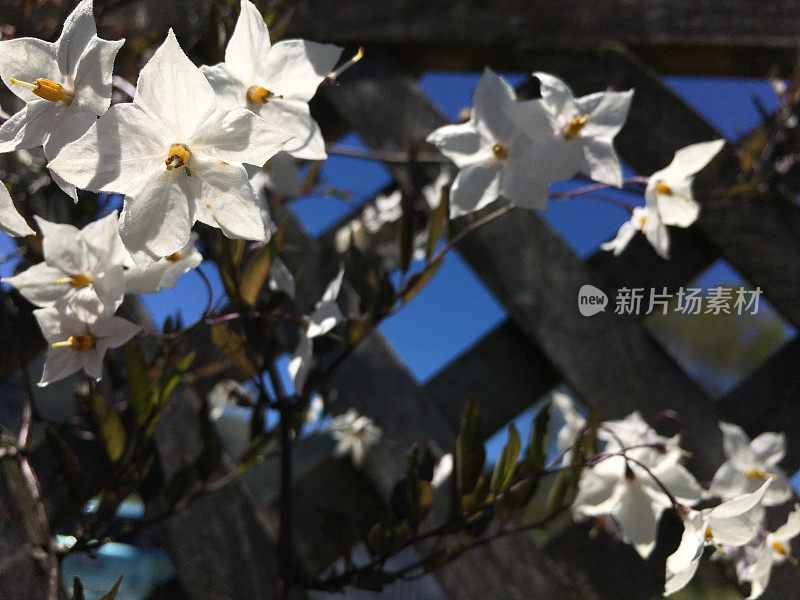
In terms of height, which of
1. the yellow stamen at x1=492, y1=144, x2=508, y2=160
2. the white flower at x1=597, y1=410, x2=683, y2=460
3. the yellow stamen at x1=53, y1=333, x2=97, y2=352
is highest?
the yellow stamen at x1=492, y1=144, x2=508, y2=160

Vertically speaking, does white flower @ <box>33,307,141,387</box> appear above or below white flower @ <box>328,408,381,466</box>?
above

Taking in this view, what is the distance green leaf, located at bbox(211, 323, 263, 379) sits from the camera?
18.1 inches

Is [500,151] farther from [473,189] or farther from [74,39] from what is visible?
[74,39]

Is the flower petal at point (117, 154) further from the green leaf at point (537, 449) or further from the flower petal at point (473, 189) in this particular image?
the green leaf at point (537, 449)

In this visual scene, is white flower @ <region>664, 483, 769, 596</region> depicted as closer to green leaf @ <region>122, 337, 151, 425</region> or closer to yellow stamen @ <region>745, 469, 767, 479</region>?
yellow stamen @ <region>745, 469, 767, 479</region>

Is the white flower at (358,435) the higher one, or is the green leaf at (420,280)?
the green leaf at (420,280)

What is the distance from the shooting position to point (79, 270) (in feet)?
1.43

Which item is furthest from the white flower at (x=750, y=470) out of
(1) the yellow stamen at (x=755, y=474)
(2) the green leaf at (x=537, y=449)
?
(2) the green leaf at (x=537, y=449)

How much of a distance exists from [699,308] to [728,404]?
20 centimetres

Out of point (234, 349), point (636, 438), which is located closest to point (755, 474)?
point (636, 438)

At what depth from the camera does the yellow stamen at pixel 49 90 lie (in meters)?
0.35

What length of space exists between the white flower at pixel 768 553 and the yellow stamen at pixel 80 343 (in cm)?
62

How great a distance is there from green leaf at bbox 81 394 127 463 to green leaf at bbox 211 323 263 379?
13 cm

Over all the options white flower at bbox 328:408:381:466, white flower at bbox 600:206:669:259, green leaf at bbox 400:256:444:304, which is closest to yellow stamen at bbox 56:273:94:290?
green leaf at bbox 400:256:444:304
